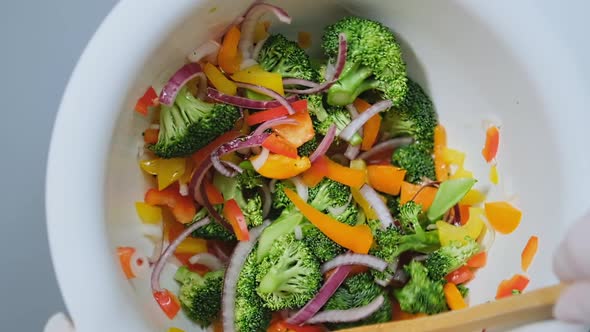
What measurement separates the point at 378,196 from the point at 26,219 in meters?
0.72

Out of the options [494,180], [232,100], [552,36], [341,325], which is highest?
[232,100]

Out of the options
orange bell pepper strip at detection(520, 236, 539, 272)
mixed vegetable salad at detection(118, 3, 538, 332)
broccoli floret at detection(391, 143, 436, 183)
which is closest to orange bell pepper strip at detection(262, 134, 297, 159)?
mixed vegetable salad at detection(118, 3, 538, 332)

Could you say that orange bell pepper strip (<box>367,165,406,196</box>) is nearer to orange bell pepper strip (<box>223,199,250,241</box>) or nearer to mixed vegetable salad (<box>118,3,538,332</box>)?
mixed vegetable salad (<box>118,3,538,332</box>)

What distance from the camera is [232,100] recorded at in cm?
116

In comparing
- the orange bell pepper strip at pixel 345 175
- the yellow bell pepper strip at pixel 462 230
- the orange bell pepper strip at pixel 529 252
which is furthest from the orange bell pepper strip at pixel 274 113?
the orange bell pepper strip at pixel 529 252

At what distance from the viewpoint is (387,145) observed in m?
1.30

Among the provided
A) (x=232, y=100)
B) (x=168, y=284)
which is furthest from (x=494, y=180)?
(x=168, y=284)

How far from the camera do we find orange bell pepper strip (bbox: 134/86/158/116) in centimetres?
109

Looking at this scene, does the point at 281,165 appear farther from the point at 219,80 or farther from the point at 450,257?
the point at 450,257

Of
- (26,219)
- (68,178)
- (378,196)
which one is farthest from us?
(26,219)

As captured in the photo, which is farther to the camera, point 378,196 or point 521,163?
point 378,196

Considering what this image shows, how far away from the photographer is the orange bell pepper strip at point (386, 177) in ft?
4.13

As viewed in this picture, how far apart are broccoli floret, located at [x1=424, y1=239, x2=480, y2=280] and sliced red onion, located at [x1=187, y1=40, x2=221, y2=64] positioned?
526 millimetres

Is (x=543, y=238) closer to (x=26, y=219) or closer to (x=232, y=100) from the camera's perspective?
(x=232, y=100)
